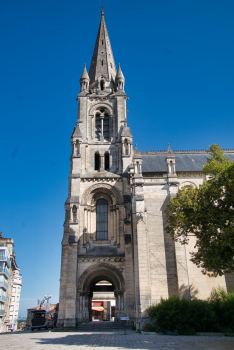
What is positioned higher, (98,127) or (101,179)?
(98,127)

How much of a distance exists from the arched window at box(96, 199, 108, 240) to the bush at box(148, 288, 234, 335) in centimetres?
1158

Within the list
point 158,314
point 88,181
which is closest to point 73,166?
point 88,181

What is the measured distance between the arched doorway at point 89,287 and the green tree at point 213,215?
11.4m

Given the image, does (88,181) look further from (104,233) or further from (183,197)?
(183,197)

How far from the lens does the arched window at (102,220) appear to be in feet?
95.4

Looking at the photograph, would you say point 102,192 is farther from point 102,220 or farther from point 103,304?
point 103,304

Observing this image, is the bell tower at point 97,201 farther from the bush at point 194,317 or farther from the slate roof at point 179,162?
the bush at point 194,317

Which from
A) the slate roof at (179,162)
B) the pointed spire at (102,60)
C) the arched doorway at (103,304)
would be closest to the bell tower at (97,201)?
the pointed spire at (102,60)

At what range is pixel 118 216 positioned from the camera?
2869cm

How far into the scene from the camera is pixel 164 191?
81.1ft

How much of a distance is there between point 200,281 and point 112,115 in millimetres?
20350

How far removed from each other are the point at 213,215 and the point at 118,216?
46.9 feet

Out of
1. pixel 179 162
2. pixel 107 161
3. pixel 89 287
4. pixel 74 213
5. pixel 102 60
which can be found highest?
pixel 102 60

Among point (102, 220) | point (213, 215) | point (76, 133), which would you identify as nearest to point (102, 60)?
point (76, 133)
